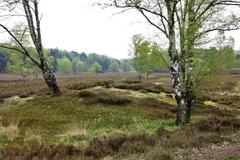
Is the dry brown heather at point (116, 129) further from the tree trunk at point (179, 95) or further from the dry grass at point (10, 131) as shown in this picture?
the tree trunk at point (179, 95)

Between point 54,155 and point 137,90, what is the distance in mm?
20334

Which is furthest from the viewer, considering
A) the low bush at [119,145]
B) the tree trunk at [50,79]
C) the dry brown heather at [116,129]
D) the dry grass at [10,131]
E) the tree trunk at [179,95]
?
the tree trunk at [50,79]

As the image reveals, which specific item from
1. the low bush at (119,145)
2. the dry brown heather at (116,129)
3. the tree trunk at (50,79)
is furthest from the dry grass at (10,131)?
the tree trunk at (50,79)

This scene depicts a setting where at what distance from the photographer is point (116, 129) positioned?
18.0 metres

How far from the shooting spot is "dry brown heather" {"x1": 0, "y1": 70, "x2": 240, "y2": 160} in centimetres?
1098

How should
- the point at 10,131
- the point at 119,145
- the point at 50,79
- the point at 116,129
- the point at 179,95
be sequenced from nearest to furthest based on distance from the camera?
the point at 119,145
the point at 10,131
the point at 116,129
the point at 179,95
the point at 50,79

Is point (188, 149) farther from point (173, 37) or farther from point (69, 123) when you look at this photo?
point (69, 123)

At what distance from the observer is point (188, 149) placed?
10.9 m

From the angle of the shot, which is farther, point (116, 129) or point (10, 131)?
point (116, 129)

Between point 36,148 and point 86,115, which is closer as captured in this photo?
point 36,148

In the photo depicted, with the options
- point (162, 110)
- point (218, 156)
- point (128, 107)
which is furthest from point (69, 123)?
point (218, 156)

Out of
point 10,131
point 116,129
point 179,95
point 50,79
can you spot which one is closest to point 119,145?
point 116,129

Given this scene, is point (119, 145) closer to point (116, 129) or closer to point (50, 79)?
point (116, 129)

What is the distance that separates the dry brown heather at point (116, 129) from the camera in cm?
1098
